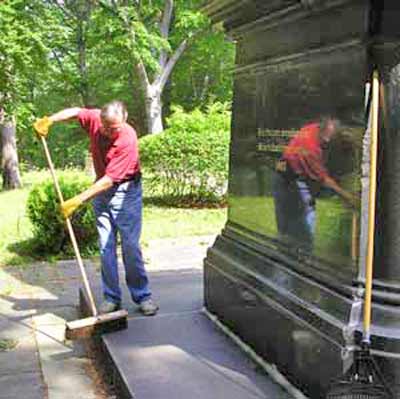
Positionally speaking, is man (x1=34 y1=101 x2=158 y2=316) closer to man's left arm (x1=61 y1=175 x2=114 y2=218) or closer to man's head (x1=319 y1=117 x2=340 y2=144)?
man's left arm (x1=61 y1=175 x2=114 y2=218)

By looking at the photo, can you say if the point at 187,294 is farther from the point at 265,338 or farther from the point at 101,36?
the point at 101,36

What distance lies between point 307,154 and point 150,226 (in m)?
6.92

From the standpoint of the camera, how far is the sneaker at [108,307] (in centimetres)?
508

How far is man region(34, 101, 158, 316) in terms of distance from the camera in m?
4.82

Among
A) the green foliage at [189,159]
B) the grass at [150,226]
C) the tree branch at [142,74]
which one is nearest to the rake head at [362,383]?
the grass at [150,226]

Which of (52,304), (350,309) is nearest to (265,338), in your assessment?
(350,309)

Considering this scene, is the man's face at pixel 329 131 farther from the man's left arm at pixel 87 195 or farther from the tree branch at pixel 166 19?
the tree branch at pixel 166 19

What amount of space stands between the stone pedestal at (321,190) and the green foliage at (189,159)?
7379mm

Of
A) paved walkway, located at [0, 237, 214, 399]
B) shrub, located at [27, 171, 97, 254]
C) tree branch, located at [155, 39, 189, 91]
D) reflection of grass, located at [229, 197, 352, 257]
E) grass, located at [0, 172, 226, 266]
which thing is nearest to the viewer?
reflection of grass, located at [229, 197, 352, 257]

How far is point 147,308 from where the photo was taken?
5.19m

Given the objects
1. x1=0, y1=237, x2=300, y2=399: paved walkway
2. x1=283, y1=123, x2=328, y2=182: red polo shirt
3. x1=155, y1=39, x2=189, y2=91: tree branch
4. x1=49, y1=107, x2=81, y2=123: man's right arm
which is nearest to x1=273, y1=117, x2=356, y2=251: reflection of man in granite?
x1=283, y1=123, x2=328, y2=182: red polo shirt

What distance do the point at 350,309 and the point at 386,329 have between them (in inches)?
7.7

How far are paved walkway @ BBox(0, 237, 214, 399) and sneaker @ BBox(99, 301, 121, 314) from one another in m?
0.33

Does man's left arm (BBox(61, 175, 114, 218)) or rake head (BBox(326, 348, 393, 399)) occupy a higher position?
man's left arm (BBox(61, 175, 114, 218))
